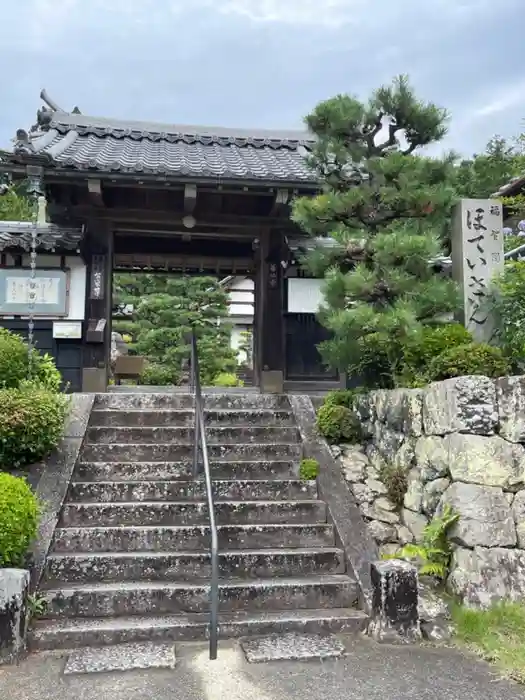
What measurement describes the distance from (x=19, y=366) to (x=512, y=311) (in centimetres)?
537

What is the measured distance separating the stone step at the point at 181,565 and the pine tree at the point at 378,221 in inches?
90.6

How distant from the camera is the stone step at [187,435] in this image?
649cm

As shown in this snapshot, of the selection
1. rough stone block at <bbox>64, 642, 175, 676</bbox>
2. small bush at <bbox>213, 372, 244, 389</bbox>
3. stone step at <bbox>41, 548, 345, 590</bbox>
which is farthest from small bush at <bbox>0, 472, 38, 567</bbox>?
small bush at <bbox>213, 372, 244, 389</bbox>

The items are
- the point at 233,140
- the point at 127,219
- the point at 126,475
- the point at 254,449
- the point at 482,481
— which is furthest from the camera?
the point at 233,140

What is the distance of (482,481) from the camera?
15.8ft

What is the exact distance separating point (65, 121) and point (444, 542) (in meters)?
10.1

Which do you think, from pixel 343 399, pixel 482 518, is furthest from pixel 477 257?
pixel 482 518

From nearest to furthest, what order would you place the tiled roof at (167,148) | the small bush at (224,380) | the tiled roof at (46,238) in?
the tiled roof at (167,148), the tiled roof at (46,238), the small bush at (224,380)

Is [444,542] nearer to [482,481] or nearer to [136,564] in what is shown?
[482,481]

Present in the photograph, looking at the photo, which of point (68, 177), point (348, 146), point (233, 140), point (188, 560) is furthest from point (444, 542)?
point (233, 140)

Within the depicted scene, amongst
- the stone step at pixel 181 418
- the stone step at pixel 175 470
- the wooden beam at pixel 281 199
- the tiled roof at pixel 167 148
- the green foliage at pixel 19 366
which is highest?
the tiled roof at pixel 167 148

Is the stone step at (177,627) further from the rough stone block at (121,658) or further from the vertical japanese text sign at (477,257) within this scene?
the vertical japanese text sign at (477,257)

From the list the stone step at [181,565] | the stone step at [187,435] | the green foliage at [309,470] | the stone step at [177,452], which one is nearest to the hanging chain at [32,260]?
the stone step at [187,435]

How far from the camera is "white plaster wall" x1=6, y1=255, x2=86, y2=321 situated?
29.1 ft
